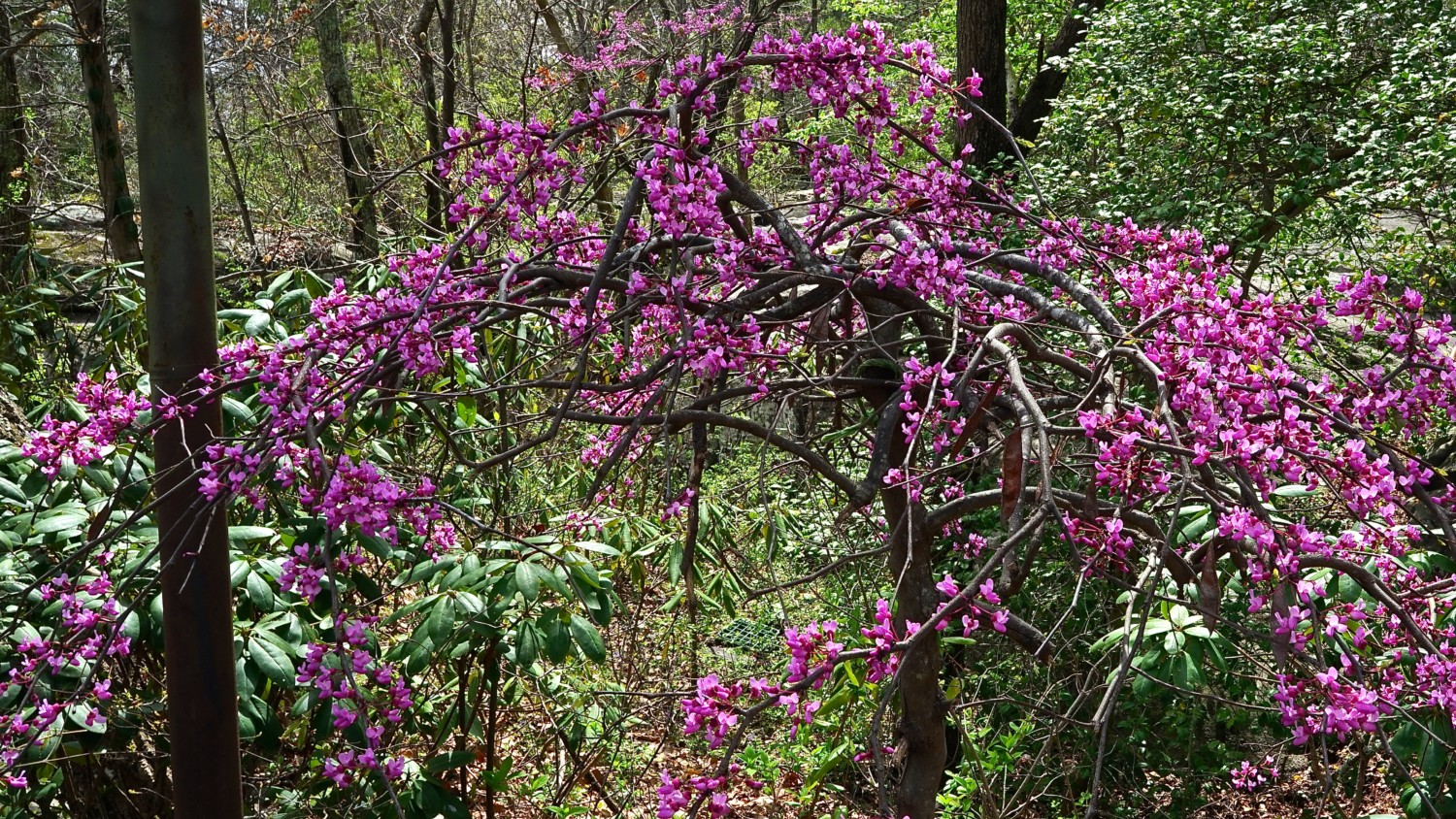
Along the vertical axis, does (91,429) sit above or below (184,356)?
below

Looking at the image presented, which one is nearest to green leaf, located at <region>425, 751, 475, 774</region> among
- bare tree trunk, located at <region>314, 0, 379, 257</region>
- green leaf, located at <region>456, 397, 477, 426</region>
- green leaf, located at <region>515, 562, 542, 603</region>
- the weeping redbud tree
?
the weeping redbud tree

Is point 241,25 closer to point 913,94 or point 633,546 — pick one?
point 633,546

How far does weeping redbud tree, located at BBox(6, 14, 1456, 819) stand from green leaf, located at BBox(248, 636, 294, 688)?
0.63ft

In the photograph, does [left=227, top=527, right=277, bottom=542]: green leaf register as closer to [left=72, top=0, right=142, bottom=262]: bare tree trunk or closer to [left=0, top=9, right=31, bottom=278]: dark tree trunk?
[left=72, top=0, right=142, bottom=262]: bare tree trunk

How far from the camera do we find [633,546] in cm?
341

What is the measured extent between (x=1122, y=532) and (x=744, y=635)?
10.8ft

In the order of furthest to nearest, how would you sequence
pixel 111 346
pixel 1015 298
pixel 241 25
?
pixel 241 25
pixel 111 346
pixel 1015 298

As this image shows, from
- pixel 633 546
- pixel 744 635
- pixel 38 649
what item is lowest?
pixel 744 635

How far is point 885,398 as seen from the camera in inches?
84.9

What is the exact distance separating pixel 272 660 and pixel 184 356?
0.64 metres

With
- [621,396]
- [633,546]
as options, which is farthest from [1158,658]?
[633,546]

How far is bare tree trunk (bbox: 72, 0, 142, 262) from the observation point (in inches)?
171

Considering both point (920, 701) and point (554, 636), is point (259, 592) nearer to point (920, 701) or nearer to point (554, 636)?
point (554, 636)

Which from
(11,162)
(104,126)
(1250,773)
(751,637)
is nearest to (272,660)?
(1250,773)
